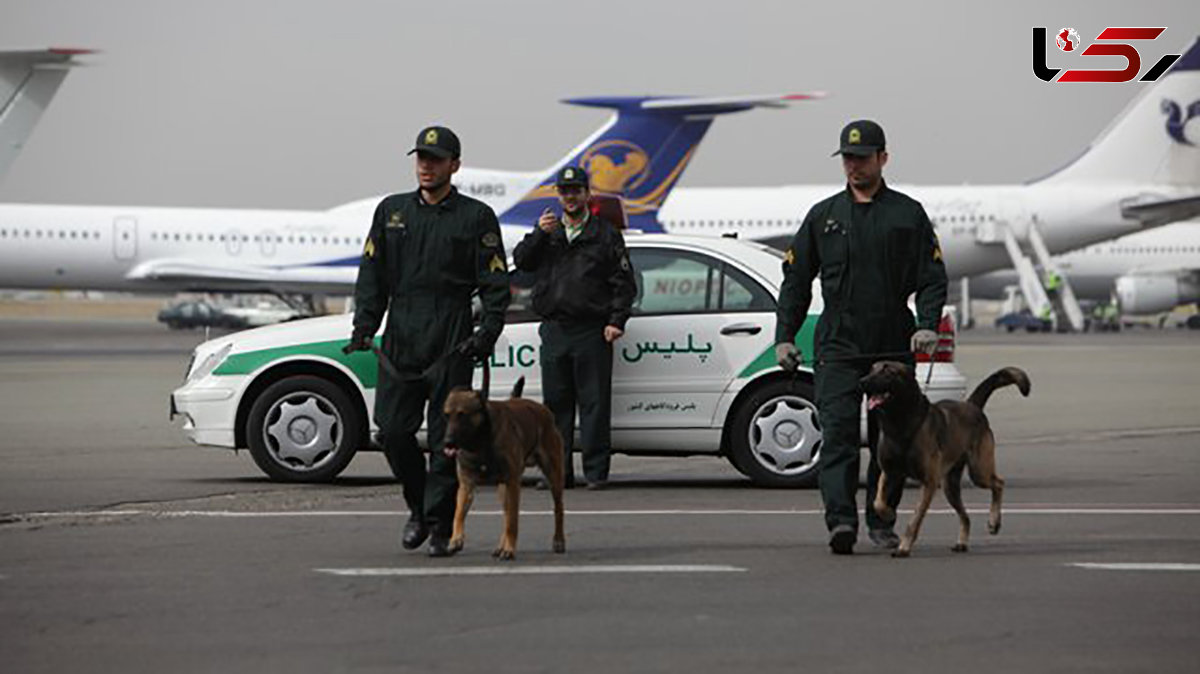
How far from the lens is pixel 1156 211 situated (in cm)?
6556

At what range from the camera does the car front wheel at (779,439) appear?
14.0 meters

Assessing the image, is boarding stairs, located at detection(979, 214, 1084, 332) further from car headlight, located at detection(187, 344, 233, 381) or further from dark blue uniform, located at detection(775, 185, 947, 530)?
dark blue uniform, located at detection(775, 185, 947, 530)

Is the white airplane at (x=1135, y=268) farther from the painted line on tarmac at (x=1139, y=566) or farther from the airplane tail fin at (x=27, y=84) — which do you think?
the painted line on tarmac at (x=1139, y=566)

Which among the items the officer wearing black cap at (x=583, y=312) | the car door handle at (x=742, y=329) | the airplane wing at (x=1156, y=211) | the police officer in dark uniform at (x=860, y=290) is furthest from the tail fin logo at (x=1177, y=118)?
the police officer in dark uniform at (x=860, y=290)

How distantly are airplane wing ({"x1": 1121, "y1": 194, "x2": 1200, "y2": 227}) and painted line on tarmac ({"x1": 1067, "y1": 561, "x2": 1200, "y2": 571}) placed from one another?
56.1m

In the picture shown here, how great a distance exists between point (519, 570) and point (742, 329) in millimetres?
4925

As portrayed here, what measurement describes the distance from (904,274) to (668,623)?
2.85 metres

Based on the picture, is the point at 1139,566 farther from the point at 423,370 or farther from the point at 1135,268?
the point at 1135,268

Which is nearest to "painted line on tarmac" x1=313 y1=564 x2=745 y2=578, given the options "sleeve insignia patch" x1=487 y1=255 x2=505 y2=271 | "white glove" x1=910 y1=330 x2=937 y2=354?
"white glove" x1=910 y1=330 x2=937 y2=354

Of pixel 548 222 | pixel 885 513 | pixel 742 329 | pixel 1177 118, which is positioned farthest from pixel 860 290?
pixel 1177 118

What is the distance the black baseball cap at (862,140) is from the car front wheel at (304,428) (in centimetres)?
486

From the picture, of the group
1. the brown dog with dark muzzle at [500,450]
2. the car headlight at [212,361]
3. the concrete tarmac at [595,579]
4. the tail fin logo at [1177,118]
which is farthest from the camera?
the tail fin logo at [1177,118]

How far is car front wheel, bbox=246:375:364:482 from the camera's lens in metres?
14.2

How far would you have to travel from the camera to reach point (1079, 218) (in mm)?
66312
